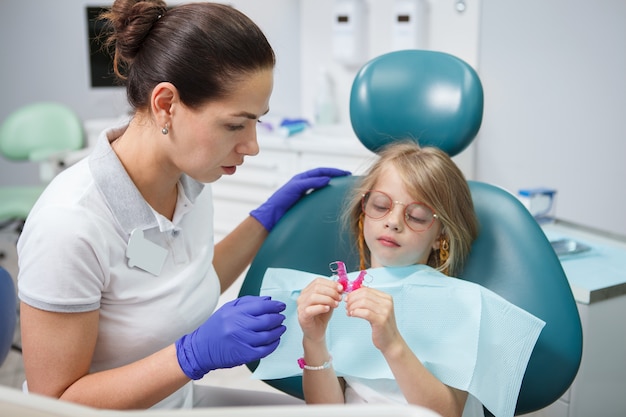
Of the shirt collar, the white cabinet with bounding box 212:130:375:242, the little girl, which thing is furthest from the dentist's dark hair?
the white cabinet with bounding box 212:130:375:242

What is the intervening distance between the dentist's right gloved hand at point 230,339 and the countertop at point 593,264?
753mm

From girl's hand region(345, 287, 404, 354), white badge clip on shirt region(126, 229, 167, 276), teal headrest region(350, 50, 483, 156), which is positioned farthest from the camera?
teal headrest region(350, 50, 483, 156)

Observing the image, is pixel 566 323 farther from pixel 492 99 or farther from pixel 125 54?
pixel 492 99

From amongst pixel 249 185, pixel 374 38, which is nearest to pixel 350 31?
pixel 374 38

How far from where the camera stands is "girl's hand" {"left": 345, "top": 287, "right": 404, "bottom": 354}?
1.10 meters

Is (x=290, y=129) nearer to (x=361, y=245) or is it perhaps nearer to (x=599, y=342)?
(x=361, y=245)

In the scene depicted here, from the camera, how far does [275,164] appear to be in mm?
2881

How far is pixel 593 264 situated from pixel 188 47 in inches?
43.2

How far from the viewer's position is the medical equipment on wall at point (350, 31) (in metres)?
2.92

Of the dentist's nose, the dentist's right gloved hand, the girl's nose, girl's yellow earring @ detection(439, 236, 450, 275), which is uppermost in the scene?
the dentist's nose

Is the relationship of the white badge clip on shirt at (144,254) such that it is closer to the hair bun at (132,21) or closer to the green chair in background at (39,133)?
the hair bun at (132,21)

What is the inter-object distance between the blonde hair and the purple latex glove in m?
0.14

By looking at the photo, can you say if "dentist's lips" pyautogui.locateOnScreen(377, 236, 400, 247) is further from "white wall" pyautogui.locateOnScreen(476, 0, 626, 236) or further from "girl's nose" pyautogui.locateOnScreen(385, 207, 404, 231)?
"white wall" pyautogui.locateOnScreen(476, 0, 626, 236)

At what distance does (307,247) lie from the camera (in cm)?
149
